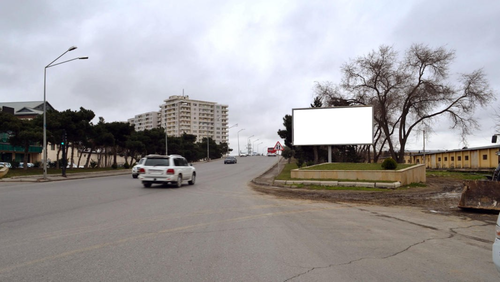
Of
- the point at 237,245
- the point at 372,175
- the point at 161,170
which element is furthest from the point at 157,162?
the point at 237,245

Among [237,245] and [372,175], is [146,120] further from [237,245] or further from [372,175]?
[237,245]

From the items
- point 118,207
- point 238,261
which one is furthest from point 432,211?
point 118,207

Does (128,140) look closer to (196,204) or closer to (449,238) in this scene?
(196,204)

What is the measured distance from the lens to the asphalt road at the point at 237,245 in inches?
211

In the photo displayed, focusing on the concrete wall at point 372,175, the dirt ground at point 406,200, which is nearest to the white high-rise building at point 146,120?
the concrete wall at point 372,175

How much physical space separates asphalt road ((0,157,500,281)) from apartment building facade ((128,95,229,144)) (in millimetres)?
141745

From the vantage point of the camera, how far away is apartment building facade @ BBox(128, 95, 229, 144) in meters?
157

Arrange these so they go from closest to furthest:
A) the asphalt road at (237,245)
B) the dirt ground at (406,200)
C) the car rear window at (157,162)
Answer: the asphalt road at (237,245)
the dirt ground at (406,200)
the car rear window at (157,162)

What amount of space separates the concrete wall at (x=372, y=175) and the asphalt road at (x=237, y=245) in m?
10.1

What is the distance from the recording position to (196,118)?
16088 cm

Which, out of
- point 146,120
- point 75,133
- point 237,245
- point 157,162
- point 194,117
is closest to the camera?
point 237,245

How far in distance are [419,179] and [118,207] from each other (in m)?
20.2

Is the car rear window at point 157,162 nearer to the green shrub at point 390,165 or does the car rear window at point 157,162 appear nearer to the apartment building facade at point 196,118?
the green shrub at point 390,165

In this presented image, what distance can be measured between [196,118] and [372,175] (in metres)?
143
